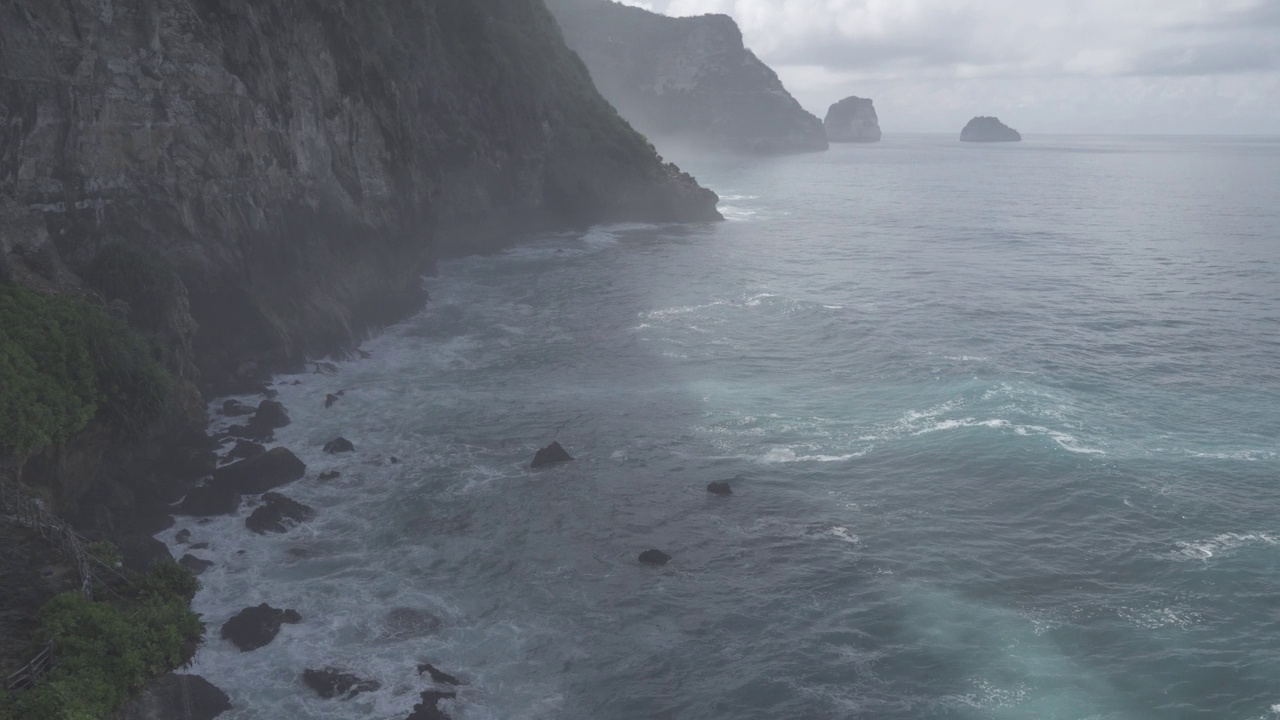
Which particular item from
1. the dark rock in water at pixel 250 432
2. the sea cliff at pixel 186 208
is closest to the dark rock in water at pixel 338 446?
the dark rock in water at pixel 250 432

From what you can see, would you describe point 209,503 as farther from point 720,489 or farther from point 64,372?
point 720,489

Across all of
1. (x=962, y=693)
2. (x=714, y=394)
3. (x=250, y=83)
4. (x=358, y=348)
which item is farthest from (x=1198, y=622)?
(x=250, y=83)

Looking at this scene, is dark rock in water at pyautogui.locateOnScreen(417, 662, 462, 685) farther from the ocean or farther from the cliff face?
the cliff face

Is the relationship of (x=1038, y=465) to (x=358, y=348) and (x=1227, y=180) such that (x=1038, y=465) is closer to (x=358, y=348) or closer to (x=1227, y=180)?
(x=358, y=348)

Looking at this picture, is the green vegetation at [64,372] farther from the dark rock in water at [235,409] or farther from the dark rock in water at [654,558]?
the dark rock in water at [654,558]

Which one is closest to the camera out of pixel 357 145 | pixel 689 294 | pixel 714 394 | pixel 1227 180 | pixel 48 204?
pixel 48 204

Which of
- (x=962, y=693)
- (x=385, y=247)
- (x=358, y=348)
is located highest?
(x=385, y=247)

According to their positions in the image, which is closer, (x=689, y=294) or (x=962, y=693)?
(x=962, y=693)
